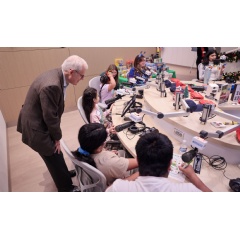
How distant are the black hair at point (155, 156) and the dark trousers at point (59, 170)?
113 centimetres

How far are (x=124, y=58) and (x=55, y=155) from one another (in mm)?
3529

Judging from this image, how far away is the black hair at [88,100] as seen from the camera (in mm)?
2197

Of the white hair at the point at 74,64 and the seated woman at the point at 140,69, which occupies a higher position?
the white hair at the point at 74,64

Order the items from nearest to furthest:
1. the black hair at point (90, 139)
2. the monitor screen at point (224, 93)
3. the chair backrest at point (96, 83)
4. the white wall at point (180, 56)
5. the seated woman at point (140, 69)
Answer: the black hair at point (90, 139)
the monitor screen at point (224, 93)
the chair backrest at point (96, 83)
the seated woman at point (140, 69)
the white wall at point (180, 56)

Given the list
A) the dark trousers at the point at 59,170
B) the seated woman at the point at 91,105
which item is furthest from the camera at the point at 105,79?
the dark trousers at the point at 59,170

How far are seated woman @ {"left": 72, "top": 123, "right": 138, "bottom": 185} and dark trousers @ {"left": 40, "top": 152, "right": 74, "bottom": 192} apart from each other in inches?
24.5

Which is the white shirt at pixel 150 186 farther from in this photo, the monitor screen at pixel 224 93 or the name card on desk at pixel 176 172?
the monitor screen at pixel 224 93

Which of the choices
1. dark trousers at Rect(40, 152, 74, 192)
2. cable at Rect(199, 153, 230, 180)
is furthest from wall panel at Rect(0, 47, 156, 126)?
cable at Rect(199, 153, 230, 180)

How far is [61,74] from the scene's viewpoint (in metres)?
1.66

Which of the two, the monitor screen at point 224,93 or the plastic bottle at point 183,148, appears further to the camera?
the monitor screen at point 224,93

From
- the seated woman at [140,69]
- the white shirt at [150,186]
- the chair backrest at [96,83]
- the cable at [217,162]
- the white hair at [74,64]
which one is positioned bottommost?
the cable at [217,162]

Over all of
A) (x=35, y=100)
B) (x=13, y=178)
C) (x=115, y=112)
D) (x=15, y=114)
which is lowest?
(x=13, y=178)
